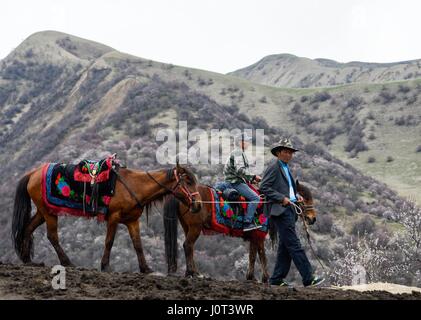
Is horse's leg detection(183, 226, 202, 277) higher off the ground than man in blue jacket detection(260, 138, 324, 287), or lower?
lower

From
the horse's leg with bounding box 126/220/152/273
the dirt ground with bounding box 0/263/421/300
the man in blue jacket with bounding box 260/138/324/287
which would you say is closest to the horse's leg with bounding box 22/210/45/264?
the horse's leg with bounding box 126/220/152/273

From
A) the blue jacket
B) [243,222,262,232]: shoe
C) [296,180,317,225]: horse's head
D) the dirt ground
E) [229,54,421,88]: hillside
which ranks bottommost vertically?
the dirt ground

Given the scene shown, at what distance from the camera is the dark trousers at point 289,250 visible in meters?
8.30

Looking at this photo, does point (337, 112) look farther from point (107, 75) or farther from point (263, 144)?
point (263, 144)

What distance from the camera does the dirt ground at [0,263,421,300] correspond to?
21.6ft

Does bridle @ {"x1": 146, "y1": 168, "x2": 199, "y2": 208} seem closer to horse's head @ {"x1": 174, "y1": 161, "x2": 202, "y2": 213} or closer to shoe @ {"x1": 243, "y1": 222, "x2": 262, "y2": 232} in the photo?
horse's head @ {"x1": 174, "y1": 161, "x2": 202, "y2": 213}

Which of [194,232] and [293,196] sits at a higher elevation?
[293,196]

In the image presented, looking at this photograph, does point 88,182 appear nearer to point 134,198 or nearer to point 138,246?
point 134,198

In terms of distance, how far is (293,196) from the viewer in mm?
8766

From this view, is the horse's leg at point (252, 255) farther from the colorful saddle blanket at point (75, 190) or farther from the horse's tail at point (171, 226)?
the colorful saddle blanket at point (75, 190)

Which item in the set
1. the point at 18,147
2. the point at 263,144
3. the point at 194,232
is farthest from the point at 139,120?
the point at 194,232

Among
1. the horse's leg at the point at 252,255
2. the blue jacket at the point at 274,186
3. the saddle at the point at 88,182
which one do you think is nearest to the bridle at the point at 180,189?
the saddle at the point at 88,182

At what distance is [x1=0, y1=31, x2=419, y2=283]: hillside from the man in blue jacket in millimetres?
11977
